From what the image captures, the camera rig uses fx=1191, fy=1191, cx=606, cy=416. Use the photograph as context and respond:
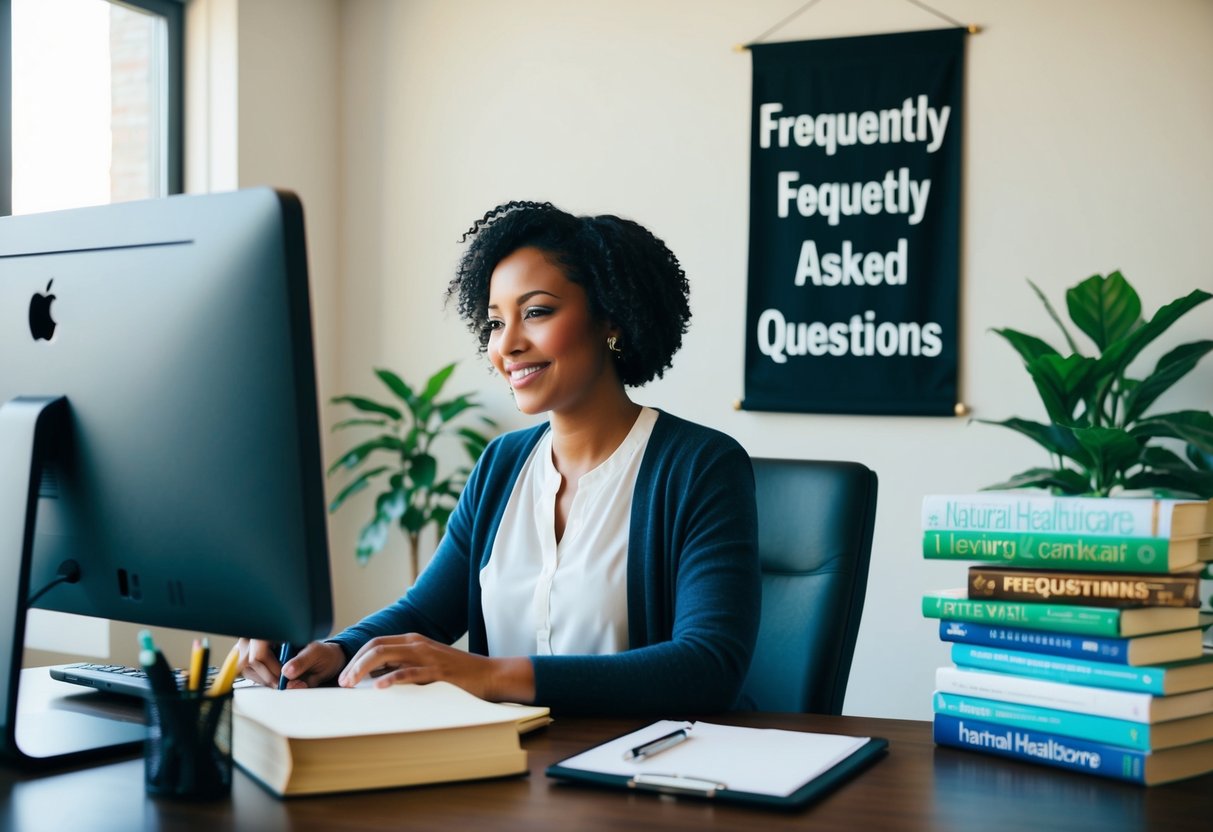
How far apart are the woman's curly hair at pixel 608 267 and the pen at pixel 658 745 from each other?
80 cm

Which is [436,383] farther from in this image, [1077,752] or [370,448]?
[1077,752]

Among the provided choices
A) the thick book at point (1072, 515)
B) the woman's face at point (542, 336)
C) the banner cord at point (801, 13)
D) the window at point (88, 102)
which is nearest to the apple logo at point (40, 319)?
the woman's face at point (542, 336)

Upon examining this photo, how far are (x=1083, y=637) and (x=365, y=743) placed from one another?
2.03 feet

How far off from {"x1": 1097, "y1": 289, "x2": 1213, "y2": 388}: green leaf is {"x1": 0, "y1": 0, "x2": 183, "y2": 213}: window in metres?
2.40

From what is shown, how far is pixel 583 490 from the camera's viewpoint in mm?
1697

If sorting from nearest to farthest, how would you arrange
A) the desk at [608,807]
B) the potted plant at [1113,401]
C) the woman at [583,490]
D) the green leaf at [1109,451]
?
the desk at [608,807] < the woman at [583,490] < the green leaf at [1109,451] < the potted plant at [1113,401]

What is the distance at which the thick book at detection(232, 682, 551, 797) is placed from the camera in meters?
0.92

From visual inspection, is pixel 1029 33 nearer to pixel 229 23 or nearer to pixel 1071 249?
pixel 1071 249

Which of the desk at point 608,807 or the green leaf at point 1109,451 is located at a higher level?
the green leaf at point 1109,451

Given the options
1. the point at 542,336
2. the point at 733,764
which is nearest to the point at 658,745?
the point at 733,764

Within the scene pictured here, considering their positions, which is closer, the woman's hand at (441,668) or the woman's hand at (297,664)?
the woman's hand at (441,668)

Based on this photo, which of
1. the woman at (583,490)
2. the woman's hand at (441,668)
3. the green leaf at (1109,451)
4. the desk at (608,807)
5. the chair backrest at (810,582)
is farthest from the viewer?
the green leaf at (1109,451)

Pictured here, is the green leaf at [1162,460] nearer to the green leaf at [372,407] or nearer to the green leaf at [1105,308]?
the green leaf at [1105,308]

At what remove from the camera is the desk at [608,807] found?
0.87 m
